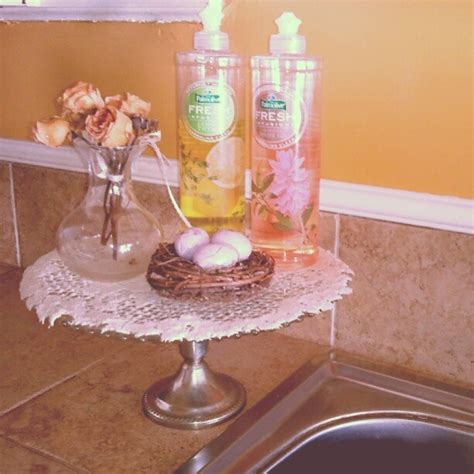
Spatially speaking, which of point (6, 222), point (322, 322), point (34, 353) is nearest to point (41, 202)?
point (6, 222)

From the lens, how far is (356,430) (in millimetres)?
782

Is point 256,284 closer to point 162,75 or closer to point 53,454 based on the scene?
point 53,454

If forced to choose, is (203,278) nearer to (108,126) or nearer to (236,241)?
(236,241)

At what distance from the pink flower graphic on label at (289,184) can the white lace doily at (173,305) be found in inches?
3.0

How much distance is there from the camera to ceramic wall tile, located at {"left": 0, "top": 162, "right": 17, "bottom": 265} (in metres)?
1.25

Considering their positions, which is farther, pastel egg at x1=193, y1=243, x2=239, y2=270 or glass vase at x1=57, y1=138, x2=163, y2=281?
glass vase at x1=57, y1=138, x2=163, y2=281

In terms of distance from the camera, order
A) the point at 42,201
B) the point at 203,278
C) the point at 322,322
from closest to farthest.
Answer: the point at 203,278, the point at 322,322, the point at 42,201

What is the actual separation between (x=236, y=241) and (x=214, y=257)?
1.8 inches

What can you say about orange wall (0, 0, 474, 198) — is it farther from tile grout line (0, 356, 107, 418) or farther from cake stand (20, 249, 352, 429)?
tile grout line (0, 356, 107, 418)

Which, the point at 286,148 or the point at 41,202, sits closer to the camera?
the point at 286,148

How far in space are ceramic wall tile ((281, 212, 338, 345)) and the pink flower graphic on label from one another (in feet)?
0.28

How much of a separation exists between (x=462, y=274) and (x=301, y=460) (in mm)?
277

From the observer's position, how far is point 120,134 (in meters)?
0.76

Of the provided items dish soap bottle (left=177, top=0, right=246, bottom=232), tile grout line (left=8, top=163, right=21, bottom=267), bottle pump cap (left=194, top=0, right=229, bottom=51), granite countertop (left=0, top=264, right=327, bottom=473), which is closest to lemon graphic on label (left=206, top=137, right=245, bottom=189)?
dish soap bottle (left=177, top=0, right=246, bottom=232)
